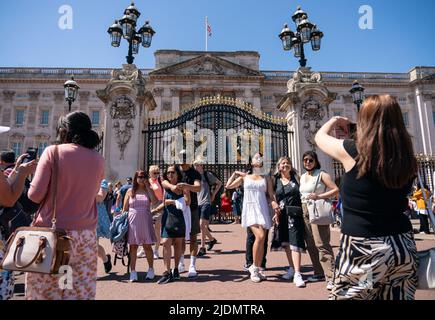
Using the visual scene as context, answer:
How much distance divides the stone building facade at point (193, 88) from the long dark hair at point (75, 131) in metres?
34.0

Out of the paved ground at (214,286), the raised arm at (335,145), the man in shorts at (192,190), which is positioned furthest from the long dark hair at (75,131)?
the man in shorts at (192,190)

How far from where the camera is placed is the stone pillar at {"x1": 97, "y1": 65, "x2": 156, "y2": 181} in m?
11.2

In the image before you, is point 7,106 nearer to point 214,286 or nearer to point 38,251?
point 214,286

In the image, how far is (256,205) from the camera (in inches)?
208

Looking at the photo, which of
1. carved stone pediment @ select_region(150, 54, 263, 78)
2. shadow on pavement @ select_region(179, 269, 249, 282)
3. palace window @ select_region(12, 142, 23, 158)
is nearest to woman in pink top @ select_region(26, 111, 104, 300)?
shadow on pavement @ select_region(179, 269, 249, 282)

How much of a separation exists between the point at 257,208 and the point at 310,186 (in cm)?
100

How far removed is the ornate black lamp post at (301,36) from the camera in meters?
11.3

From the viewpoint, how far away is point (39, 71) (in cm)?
3928

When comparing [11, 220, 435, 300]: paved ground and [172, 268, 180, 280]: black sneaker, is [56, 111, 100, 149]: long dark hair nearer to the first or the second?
[11, 220, 435, 300]: paved ground

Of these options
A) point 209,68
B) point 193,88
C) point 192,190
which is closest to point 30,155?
point 192,190
